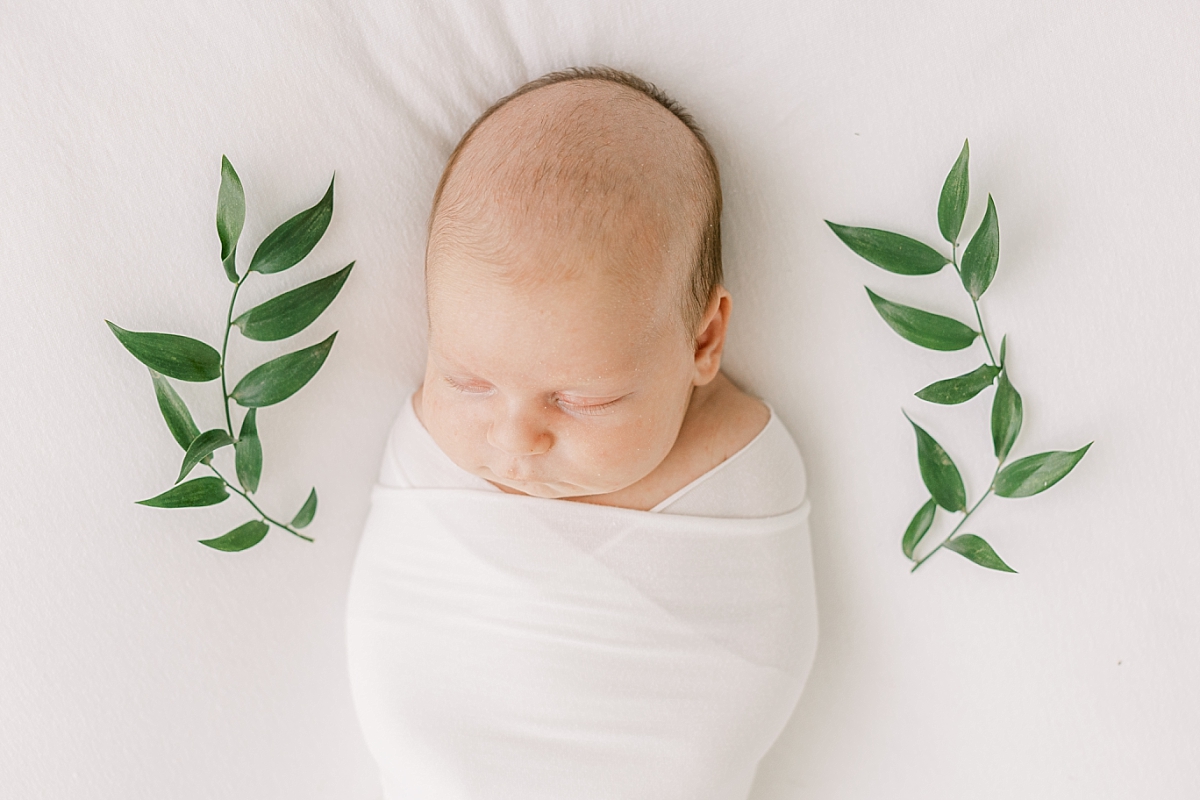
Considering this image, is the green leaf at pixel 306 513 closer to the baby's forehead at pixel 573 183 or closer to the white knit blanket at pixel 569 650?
the white knit blanket at pixel 569 650

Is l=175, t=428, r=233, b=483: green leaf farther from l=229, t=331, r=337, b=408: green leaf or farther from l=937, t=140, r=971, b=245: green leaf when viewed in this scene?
l=937, t=140, r=971, b=245: green leaf

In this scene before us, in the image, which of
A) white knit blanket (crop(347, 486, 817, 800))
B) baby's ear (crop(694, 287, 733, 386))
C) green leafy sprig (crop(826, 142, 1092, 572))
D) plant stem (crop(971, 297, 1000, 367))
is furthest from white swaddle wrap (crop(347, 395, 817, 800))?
plant stem (crop(971, 297, 1000, 367))

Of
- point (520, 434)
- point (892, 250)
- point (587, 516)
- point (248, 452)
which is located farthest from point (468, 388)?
point (892, 250)

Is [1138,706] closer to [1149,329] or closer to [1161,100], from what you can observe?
[1149,329]

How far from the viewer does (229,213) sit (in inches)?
36.2

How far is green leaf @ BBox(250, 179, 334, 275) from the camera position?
0.94 metres

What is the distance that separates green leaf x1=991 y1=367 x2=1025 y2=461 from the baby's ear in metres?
0.39

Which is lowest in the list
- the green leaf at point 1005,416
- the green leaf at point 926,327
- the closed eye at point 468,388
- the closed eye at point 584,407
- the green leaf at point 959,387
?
the green leaf at point 1005,416

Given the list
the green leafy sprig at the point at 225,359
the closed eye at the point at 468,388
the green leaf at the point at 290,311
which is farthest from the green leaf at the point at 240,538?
the closed eye at the point at 468,388

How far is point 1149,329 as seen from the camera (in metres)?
1.02

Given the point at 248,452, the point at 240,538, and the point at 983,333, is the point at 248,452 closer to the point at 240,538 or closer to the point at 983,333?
the point at 240,538

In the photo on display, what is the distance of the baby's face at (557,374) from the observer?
2.62 feet

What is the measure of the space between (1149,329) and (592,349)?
0.77m

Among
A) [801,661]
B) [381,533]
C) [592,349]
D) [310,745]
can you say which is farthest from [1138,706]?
[310,745]
